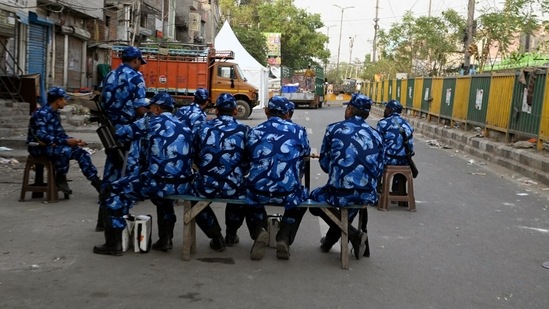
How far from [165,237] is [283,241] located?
1.09 m

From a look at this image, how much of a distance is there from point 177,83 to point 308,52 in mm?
40169

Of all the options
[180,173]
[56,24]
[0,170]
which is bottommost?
[0,170]

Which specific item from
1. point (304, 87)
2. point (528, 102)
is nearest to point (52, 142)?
point (528, 102)

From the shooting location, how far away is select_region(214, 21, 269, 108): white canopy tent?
114 feet

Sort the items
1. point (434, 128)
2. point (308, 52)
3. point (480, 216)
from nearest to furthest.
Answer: point (480, 216) < point (434, 128) < point (308, 52)

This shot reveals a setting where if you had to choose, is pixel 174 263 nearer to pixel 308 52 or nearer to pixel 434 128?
pixel 434 128

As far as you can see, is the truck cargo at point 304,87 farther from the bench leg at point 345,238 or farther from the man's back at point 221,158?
the bench leg at point 345,238

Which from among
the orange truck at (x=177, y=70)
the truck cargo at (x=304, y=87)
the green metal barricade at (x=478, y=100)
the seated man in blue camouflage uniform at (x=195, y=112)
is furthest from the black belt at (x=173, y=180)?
the truck cargo at (x=304, y=87)

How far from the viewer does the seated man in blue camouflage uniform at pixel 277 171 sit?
539cm

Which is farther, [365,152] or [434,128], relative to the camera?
[434,128]

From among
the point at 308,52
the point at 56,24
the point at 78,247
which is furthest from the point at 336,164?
the point at 308,52

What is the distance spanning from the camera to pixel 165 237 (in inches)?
224

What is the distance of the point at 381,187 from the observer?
8.19 meters

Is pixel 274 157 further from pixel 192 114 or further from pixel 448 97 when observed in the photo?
pixel 448 97
